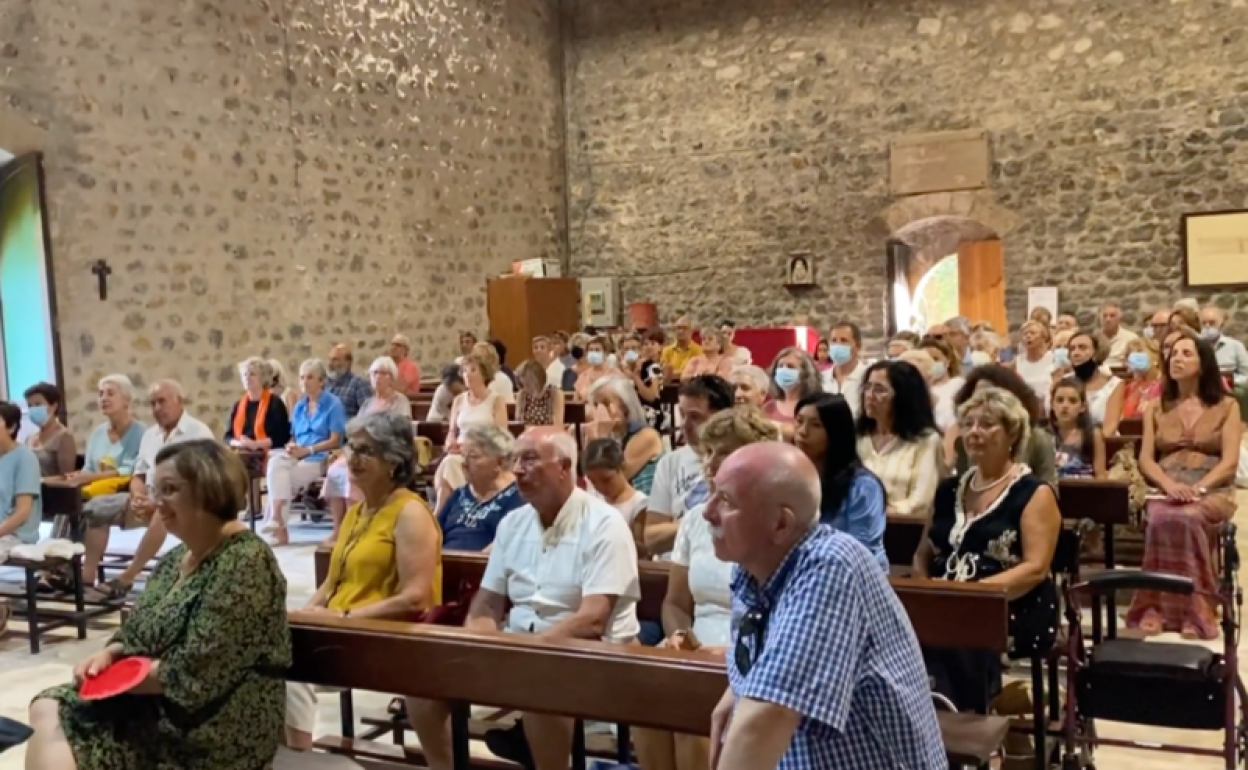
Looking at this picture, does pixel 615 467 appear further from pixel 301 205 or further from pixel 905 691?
pixel 301 205

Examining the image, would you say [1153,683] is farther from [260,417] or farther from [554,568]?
[260,417]

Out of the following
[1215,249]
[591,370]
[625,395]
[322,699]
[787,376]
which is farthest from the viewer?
[1215,249]

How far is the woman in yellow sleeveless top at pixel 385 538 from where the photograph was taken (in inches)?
129

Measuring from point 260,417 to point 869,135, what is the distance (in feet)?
25.8

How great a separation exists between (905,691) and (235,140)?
961cm

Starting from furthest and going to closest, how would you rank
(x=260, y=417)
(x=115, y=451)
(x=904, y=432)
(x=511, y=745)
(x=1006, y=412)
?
(x=260, y=417) → (x=115, y=451) → (x=904, y=432) → (x=1006, y=412) → (x=511, y=745)

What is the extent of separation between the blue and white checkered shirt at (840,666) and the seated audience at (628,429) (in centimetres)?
315

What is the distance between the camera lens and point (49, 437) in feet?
21.5

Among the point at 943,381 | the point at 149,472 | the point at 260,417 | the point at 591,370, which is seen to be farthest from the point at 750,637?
the point at 591,370

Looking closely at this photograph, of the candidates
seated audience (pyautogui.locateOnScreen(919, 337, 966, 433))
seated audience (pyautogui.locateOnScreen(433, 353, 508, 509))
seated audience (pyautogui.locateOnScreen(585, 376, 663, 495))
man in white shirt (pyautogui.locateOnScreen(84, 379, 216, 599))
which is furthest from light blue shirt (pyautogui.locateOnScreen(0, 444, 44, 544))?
seated audience (pyautogui.locateOnScreen(919, 337, 966, 433))

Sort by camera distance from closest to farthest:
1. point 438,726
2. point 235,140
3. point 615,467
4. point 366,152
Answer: point 438,726, point 615,467, point 235,140, point 366,152

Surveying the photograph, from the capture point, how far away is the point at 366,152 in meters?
11.6

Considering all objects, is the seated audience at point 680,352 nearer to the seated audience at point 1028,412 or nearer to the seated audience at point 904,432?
the seated audience at point 1028,412

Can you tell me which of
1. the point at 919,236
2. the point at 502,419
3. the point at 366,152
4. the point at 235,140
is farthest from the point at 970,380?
the point at 919,236
